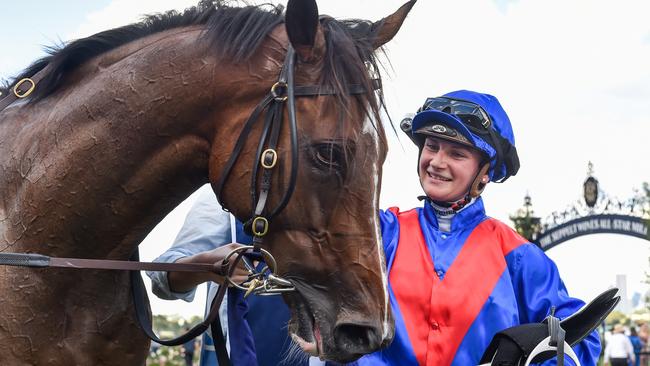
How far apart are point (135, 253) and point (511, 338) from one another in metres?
1.36

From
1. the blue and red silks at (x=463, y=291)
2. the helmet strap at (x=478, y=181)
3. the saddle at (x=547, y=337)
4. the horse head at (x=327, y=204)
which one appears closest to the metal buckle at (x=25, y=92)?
the horse head at (x=327, y=204)

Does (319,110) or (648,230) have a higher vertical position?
(319,110)

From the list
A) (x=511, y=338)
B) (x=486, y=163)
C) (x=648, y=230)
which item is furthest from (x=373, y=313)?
(x=648, y=230)

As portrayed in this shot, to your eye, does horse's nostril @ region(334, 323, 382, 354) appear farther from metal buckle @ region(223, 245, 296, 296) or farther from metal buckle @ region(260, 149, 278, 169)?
metal buckle @ region(260, 149, 278, 169)

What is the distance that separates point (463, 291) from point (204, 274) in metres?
1.01

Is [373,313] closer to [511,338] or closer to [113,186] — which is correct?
[511,338]

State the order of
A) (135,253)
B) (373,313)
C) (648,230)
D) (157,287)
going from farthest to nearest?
(648,230) → (157,287) → (135,253) → (373,313)

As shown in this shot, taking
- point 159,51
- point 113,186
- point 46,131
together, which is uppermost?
point 159,51

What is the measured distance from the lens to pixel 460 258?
3.28 meters

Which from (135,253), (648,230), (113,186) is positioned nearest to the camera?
(113,186)

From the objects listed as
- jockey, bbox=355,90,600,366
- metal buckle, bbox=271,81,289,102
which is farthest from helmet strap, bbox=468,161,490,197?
metal buckle, bbox=271,81,289,102

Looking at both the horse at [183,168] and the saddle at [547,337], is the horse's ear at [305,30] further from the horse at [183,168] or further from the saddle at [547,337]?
the saddle at [547,337]

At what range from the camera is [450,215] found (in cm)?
339

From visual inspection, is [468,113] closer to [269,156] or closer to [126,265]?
[269,156]
